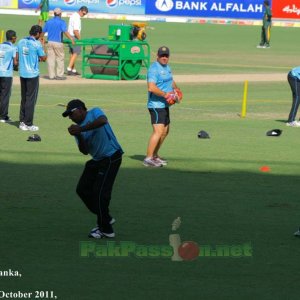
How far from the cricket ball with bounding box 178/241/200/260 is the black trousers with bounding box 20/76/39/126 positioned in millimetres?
10603

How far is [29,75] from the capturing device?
2206 centimetres

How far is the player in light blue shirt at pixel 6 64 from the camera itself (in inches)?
896

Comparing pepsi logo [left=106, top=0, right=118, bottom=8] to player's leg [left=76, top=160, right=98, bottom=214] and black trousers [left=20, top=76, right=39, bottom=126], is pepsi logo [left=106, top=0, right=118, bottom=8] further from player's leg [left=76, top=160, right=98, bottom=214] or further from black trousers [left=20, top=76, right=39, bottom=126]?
player's leg [left=76, top=160, right=98, bottom=214]

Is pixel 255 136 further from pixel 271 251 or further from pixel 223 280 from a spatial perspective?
pixel 223 280

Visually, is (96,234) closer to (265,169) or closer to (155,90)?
(155,90)

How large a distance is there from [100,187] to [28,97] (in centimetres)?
990

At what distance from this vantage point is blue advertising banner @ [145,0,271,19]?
69688 mm

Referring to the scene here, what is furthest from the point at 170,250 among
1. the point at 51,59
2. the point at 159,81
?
the point at 51,59

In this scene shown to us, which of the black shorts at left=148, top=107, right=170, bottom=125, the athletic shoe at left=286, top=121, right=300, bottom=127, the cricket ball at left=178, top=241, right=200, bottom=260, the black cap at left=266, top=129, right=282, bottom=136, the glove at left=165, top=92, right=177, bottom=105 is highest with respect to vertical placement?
the glove at left=165, top=92, right=177, bottom=105

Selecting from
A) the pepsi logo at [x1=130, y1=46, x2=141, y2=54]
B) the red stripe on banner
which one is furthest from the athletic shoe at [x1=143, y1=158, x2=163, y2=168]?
the red stripe on banner

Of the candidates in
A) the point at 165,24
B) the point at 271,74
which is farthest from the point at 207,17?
the point at 271,74

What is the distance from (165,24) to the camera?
218 ft

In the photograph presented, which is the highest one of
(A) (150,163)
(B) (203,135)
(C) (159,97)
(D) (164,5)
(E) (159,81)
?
(E) (159,81)

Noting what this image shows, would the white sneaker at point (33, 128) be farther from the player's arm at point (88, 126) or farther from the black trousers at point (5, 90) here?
the player's arm at point (88, 126)
